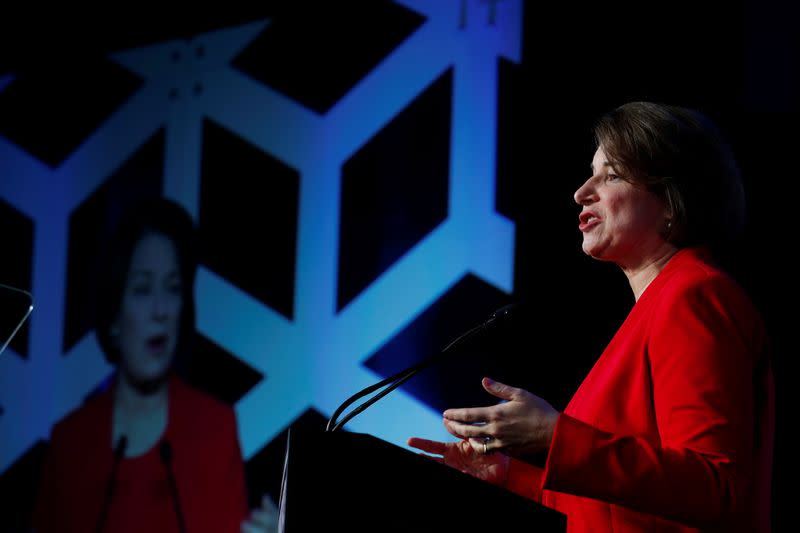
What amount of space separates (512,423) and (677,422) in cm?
24

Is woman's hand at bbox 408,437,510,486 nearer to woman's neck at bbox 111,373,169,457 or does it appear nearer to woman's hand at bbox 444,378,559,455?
woman's hand at bbox 444,378,559,455

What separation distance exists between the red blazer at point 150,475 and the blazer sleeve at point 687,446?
2.10m

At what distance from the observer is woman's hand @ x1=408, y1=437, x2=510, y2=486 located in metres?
1.49

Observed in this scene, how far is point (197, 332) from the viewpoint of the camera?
3252 mm

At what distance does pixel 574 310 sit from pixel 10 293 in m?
1.44

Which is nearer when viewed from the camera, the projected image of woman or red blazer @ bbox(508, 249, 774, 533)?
red blazer @ bbox(508, 249, 774, 533)

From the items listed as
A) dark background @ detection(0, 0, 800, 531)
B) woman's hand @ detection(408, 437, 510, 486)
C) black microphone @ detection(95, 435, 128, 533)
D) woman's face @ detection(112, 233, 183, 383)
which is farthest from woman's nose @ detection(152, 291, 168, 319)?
woman's hand @ detection(408, 437, 510, 486)

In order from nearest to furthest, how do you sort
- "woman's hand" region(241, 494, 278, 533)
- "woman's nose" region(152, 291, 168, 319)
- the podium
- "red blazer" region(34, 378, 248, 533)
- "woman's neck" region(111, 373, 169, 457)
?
the podium, "woman's hand" region(241, 494, 278, 533), "red blazer" region(34, 378, 248, 533), "woman's neck" region(111, 373, 169, 457), "woman's nose" region(152, 291, 168, 319)

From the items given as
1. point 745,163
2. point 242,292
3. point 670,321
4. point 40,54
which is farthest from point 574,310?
point 40,54

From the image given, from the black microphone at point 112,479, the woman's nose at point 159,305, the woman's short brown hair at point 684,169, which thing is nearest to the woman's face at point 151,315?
the woman's nose at point 159,305

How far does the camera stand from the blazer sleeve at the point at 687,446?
1133 millimetres

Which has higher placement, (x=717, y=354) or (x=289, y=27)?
(x=289, y=27)

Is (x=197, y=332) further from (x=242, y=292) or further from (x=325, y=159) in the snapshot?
(x=325, y=159)

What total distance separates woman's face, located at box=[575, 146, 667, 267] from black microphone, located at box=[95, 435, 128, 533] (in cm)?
230
